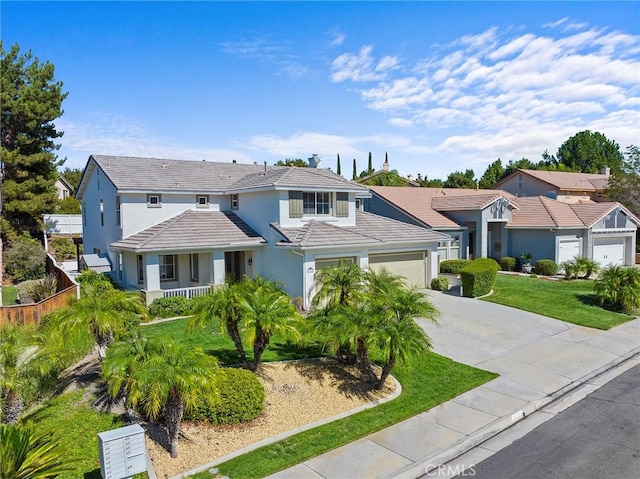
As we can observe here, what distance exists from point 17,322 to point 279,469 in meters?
11.9

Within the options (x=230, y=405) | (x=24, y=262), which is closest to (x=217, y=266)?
(x=230, y=405)

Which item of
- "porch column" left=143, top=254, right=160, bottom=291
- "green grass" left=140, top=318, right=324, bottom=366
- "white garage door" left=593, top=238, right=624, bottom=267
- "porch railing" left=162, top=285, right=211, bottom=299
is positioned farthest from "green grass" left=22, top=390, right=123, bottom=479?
"white garage door" left=593, top=238, right=624, bottom=267

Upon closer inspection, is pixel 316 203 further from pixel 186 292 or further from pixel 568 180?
pixel 568 180

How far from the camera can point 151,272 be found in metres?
19.5

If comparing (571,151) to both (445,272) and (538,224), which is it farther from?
(445,272)

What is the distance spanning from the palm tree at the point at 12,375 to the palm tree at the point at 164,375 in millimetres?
1877

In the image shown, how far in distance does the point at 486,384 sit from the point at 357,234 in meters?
10.7

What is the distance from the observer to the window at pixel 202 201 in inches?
962

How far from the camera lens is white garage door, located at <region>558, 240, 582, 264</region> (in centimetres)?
3061

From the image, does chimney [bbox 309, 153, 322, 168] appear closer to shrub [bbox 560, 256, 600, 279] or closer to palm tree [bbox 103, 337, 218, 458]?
shrub [bbox 560, 256, 600, 279]

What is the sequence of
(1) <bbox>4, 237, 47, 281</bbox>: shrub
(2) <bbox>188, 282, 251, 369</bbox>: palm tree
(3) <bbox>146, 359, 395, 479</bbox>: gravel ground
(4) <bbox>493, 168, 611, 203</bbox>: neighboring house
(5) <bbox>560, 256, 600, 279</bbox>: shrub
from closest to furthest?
1. (3) <bbox>146, 359, 395, 479</bbox>: gravel ground
2. (2) <bbox>188, 282, 251, 369</bbox>: palm tree
3. (5) <bbox>560, 256, 600, 279</bbox>: shrub
4. (1) <bbox>4, 237, 47, 281</bbox>: shrub
5. (4) <bbox>493, 168, 611, 203</bbox>: neighboring house

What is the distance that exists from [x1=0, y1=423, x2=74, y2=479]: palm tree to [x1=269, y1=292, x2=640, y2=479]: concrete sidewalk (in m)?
3.61

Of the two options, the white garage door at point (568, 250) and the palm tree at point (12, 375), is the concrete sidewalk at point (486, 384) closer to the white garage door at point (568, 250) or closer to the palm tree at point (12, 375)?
the palm tree at point (12, 375)

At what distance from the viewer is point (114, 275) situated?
24.0 meters
